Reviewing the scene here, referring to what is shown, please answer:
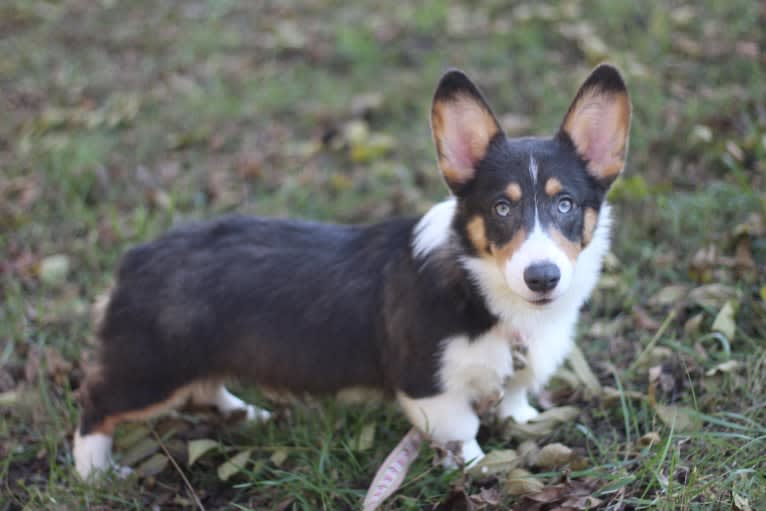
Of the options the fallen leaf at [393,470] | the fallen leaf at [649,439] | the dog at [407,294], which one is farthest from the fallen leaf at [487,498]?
the fallen leaf at [649,439]

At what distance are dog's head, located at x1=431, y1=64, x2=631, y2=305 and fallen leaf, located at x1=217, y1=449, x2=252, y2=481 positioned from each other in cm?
127

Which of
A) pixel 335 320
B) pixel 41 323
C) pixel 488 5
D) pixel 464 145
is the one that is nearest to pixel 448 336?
pixel 335 320

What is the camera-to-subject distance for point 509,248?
8.68 feet

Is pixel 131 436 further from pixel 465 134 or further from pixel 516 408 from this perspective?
pixel 465 134

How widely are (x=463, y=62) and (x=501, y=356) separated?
3698 mm

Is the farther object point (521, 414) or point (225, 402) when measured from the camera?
point (225, 402)

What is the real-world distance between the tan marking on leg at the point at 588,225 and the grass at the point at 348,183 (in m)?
0.74

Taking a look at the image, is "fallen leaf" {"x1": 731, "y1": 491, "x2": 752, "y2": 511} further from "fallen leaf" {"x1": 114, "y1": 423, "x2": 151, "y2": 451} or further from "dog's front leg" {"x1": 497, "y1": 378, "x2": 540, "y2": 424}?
"fallen leaf" {"x1": 114, "y1": 423, "x2": 151, "y2": 451}

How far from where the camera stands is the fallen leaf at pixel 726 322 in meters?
3.31

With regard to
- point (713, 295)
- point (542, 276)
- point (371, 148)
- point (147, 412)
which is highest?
point (542, 276)

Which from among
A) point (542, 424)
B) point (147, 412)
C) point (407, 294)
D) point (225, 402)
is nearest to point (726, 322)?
point (542, 424)

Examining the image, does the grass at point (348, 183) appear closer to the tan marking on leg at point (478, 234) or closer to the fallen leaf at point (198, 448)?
the fallen leaf at point (198, 448)

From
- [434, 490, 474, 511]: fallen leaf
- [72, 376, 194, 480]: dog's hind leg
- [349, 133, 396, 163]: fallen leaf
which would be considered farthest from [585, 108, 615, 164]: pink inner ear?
Answer: [349, 133, 396, 163]: fallen leaf

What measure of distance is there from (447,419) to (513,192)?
916 millimetres
